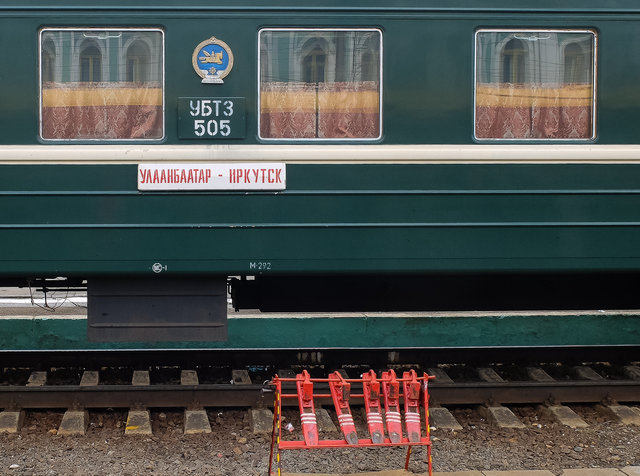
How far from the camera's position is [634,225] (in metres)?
4.66

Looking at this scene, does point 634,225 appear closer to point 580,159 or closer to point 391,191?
point 580,159

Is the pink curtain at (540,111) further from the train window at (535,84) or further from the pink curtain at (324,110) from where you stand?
the pink curtain at (324,110)

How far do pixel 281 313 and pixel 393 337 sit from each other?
2.77 feet

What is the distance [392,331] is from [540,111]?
5.59 feet

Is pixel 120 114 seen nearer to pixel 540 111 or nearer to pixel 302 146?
pixel 302 146

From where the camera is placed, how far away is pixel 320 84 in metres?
4.59

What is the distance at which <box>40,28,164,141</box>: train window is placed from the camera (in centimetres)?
450

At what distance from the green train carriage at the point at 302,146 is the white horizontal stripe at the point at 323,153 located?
12 mm

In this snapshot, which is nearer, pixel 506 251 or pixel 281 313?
pixel 506 251

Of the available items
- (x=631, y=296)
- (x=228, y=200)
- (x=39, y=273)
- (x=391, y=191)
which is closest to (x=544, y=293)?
(x=631, y=296)

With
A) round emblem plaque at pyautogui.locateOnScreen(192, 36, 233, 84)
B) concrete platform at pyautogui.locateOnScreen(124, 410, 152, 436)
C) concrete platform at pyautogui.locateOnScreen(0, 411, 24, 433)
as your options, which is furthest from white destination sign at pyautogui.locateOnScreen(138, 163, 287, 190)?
concrete platform at pyautogui.locateOnScreen(0, 411, 24, 433)

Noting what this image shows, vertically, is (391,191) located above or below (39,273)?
above

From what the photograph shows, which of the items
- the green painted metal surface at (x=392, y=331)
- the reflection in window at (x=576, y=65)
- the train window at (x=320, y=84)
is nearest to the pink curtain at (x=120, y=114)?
the train window at (x=320, y=84)

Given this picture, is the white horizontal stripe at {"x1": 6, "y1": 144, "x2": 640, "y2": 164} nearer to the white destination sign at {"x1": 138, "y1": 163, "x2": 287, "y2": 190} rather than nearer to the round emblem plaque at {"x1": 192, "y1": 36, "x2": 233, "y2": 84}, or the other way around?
the white destination sign at {"x1": 138, "y1": 163, "x2": 287, "y2": 190}
